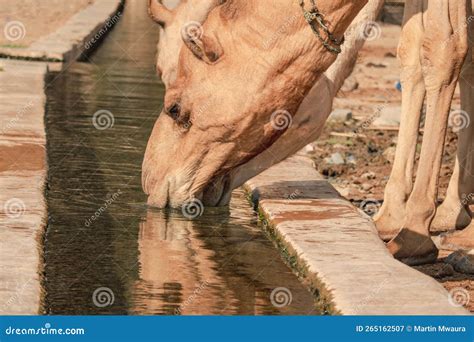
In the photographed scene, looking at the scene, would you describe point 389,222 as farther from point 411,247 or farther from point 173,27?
point 173,27

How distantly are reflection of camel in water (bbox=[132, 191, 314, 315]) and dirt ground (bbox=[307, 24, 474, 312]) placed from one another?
943 mm

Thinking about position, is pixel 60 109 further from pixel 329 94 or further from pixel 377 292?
pixel 377 292

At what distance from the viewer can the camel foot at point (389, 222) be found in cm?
816

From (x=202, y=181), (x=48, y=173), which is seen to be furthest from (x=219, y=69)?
(x=48, y=173)

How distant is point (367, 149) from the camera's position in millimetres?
12203

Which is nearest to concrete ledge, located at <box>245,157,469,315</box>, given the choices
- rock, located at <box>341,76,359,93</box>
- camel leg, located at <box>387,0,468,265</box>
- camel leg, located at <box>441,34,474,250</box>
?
camel leg, located at <box>387,0,468,265</box>

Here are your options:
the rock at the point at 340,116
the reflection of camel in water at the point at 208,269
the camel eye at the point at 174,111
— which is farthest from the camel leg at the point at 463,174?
the rock at the point at 340,116

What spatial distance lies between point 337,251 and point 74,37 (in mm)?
11660

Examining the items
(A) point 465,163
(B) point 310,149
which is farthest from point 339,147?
(A) point 465,163

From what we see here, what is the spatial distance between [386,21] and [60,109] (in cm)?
1257

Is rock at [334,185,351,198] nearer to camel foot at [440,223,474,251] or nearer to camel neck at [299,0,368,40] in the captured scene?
camel foot at [440,223,474,251]

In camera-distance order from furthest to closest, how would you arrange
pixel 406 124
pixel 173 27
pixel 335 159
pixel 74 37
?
1. pixel 74 37
2. pixel 335 159
3. pixel 173 27
4. pixel 406 124

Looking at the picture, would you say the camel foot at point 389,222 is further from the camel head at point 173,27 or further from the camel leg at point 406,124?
the camel head at point 173,27

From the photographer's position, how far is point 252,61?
7.04 meters
